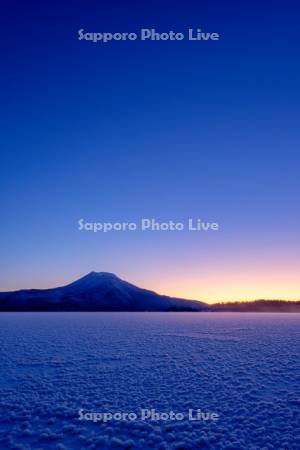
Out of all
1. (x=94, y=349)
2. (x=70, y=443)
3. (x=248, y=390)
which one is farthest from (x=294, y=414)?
(x=94, y=349)

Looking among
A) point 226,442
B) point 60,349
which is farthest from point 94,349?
point 226,442

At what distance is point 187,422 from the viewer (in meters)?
8.55

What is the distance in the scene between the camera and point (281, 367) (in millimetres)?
15234

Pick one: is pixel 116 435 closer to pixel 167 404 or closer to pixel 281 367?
pixel 167 404

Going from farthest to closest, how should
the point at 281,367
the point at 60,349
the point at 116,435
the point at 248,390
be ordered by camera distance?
the point at 60,349 < the point at 281,367 < the point at 248,390 < the point at 116,435

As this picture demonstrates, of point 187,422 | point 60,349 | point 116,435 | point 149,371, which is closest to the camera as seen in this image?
point 116,435

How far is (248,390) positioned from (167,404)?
125 inches

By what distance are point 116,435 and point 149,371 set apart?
6.65 m

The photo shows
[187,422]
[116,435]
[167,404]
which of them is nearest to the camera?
[116,435]

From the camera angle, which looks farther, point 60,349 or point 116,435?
point 60,349

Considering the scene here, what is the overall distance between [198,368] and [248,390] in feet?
12.9

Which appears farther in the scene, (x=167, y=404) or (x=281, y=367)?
(x=281, y=367)

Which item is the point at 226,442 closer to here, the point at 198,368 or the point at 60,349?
the point at 198,368

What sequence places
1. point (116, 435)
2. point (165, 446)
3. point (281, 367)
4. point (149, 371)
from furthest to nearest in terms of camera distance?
1. point (281, 367)
2. point (149, 371)
3. point (116, 435)
4. point (165, 446)
